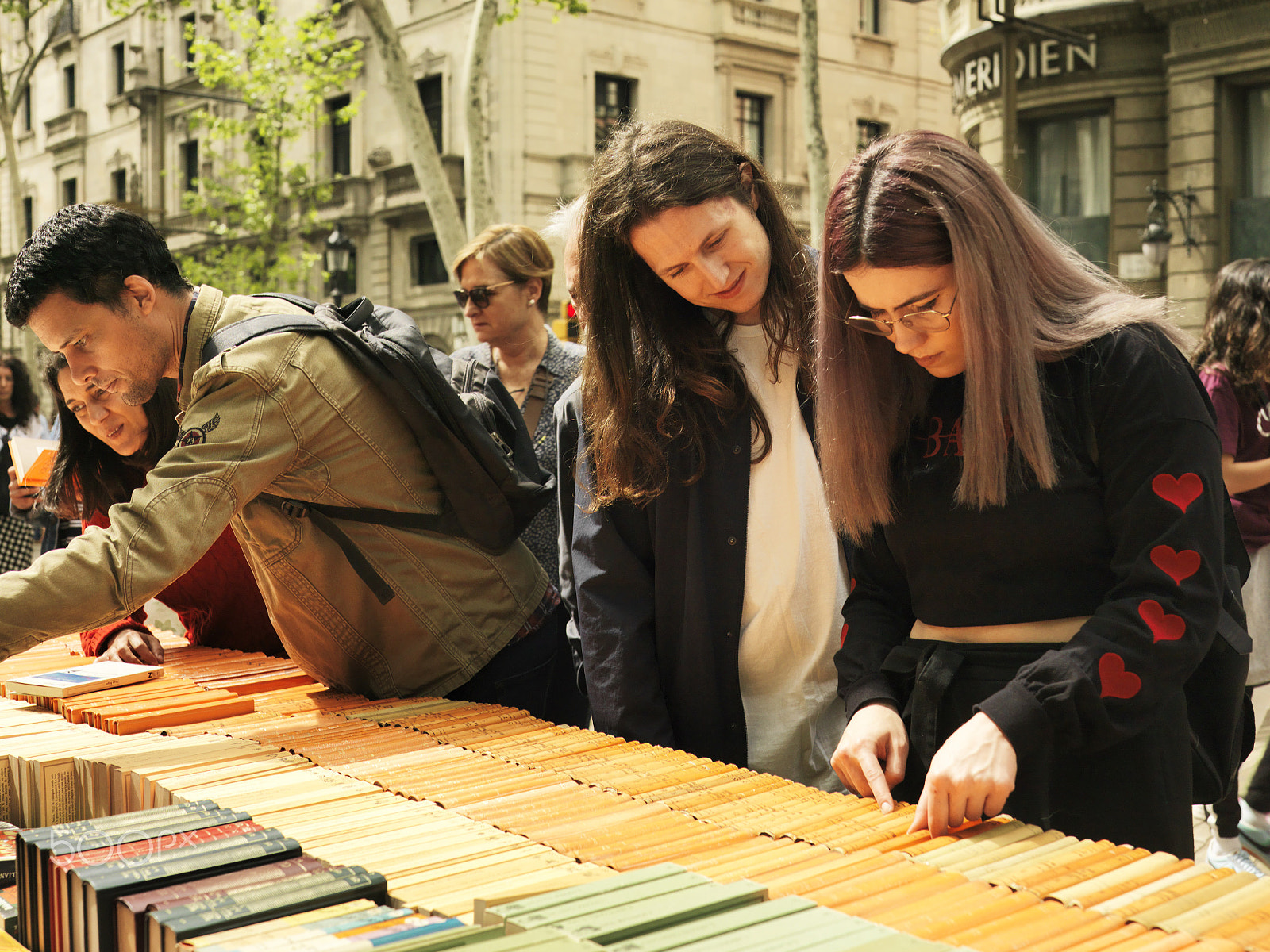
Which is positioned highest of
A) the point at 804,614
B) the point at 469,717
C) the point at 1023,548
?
the point at 1023,548

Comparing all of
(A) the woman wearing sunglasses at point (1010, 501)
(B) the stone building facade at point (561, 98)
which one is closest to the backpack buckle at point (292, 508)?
(A) the woman wearing sunglasses at point (1010, 501)

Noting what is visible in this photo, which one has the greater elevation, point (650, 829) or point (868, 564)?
point (868, 564)

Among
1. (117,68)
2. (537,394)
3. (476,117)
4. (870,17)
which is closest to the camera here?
(537,394)

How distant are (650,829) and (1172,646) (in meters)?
0.81

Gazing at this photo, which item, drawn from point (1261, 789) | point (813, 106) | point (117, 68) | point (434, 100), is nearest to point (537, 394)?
point (1261, 789)

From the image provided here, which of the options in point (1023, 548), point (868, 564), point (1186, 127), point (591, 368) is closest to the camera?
point (1023, 548)

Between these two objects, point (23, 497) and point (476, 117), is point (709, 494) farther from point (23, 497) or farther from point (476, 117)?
point (476, 117)

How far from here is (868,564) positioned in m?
2.35

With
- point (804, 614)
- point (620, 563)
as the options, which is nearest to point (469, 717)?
point (620, 563)

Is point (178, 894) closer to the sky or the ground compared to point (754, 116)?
closer to the ground

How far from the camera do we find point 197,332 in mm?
2617

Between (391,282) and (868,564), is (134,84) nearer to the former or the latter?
(391,282)

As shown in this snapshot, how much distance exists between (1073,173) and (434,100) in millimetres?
13541

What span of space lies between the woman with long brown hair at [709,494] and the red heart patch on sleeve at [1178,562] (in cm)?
82
